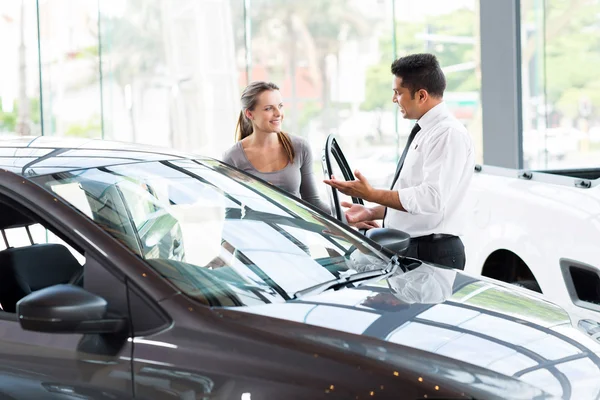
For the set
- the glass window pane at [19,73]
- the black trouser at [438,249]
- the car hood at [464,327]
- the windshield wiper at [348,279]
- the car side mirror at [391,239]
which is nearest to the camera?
the car hood at [464,327]

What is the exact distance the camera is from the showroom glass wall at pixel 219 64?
10.6 meters

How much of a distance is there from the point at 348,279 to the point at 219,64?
8.14 m

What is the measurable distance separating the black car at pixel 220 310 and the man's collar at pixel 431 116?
4.07 ft

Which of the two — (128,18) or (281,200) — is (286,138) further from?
(128,18)

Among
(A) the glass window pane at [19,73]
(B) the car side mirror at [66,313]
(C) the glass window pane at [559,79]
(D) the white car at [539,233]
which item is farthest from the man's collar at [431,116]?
(C) the glass window pane at [559,79]

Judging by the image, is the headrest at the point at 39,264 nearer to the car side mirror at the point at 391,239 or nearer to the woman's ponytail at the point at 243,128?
the car side mirror at the point at 391,239

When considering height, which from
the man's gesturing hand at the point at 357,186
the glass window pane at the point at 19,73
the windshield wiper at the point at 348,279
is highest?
the glass window pane at the point at 19,73

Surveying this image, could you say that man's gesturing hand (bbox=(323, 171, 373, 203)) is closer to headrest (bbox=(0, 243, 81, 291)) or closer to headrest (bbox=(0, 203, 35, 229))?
headrest (bbox=(0, 243, 81, 291))

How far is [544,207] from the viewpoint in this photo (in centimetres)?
471

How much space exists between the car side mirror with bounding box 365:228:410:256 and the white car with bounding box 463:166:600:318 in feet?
3.14

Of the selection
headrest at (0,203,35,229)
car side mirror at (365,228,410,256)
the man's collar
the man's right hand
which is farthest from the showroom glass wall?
headrest at (0,203,35,229)

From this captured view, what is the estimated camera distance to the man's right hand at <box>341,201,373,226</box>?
4.82m

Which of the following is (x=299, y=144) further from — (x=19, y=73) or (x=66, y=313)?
(x=19, y=73)

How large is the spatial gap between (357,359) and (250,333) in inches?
12.2
